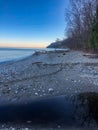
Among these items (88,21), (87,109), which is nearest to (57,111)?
(87,109)

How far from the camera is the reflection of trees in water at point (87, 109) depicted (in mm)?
5449

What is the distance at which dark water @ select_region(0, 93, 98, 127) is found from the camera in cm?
554

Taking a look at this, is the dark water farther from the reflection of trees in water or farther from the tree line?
the tree line

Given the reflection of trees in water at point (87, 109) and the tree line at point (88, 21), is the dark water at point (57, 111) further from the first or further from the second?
the tree line at point (88, 21)

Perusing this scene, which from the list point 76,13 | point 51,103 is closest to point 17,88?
point 51,103

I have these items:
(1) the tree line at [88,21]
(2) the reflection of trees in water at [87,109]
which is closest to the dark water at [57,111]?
(2) the reflection of trees in water at [87,109]

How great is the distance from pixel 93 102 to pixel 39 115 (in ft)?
7.89

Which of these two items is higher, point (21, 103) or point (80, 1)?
point (80, 1)

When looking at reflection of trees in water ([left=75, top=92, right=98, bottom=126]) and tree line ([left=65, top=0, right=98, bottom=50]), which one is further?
tree line ([left=65, top=0, right=98, bottom=50])

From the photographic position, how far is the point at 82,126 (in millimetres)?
5098

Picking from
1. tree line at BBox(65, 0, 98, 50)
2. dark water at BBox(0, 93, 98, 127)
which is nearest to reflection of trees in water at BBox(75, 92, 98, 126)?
dark water at BBox(0, 93, 98, 127)

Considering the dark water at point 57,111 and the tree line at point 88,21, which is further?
the tree line at point 88,21

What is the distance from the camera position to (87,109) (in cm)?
632

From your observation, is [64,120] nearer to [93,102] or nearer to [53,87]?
Answer: [93,102]
